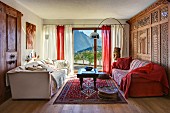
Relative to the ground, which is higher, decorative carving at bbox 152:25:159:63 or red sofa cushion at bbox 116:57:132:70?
decorative carving at bbox 152:25:159:63

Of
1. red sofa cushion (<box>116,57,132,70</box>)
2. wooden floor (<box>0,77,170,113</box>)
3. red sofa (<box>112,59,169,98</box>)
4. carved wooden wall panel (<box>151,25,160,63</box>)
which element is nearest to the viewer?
wooden floor (<box>0,77,170,113</box>)

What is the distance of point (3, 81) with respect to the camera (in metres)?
4.35

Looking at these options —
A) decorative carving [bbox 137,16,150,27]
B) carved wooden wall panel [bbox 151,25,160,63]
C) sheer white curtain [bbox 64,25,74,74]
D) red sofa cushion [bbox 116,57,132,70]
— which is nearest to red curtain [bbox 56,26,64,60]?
sheer white curtain [bbox 64,25,74,74]

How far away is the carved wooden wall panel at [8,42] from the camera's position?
13.9 feet

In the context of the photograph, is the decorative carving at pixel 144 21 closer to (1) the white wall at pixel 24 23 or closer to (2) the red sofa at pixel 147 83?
(2) the red sofa at pixel 147 83

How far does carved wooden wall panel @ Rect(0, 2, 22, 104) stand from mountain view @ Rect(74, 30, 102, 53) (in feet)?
12.6

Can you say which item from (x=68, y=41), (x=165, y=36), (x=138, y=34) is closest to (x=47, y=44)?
(x=68, y=41)

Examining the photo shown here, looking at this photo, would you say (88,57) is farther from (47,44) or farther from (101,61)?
(47,44)

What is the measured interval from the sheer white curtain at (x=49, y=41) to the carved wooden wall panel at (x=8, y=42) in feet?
10.5

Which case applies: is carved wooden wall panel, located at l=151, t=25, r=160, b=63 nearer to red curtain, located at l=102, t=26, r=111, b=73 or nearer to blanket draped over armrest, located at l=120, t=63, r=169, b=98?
blanket draped over armrest, located at l=120, t=63, r=169, b=98

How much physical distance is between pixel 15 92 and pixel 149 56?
158 inches

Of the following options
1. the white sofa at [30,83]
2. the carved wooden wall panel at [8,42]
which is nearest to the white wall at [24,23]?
the carved wooden wall panel at [8,42]

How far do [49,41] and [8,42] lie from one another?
395 cm

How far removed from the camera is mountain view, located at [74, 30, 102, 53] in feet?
28.7
